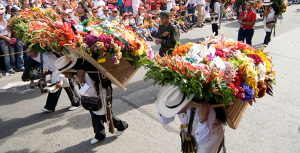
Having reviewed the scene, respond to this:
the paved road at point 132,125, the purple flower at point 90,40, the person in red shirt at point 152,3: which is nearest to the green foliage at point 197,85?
the purple flower at point 90,40

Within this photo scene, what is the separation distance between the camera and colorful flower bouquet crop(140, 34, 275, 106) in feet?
8.39

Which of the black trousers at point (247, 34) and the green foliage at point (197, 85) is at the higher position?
the black trousers at point (247, 34)

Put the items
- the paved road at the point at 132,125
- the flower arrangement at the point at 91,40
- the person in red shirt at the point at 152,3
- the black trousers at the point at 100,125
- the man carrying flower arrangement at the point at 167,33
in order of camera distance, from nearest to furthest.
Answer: the flower arrangement at the point at 91,40 → the black trousers at the point at 100,125 → the paved road at the point at 132,125 → the man carrying flower arrangement at the point at 167,33 → the person in red shirt at the point at 152,3

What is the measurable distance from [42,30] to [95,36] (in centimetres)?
76

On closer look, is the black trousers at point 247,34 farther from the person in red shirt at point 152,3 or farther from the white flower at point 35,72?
the white flower at point 35,72

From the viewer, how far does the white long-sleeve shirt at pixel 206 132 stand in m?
2.99

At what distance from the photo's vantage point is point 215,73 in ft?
8.50

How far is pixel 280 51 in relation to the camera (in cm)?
1006

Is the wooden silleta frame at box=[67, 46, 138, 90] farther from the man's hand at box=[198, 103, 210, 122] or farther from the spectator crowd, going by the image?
the man's hand at box=[198, 103, 210, 122]

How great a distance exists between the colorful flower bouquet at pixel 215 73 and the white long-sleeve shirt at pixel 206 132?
33 cm

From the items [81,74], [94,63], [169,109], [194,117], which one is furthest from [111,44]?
[194,117]

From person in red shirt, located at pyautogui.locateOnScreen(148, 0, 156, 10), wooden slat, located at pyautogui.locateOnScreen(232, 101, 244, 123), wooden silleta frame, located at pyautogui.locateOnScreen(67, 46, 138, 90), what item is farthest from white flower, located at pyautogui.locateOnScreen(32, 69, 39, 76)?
person in red shirt, located at pyautogui.locateOnScreen(148, 0, 156, 10)

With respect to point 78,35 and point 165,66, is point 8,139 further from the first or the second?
point 165,66

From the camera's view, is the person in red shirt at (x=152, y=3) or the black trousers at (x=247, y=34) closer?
the black trousers at (x=247, y=34)
